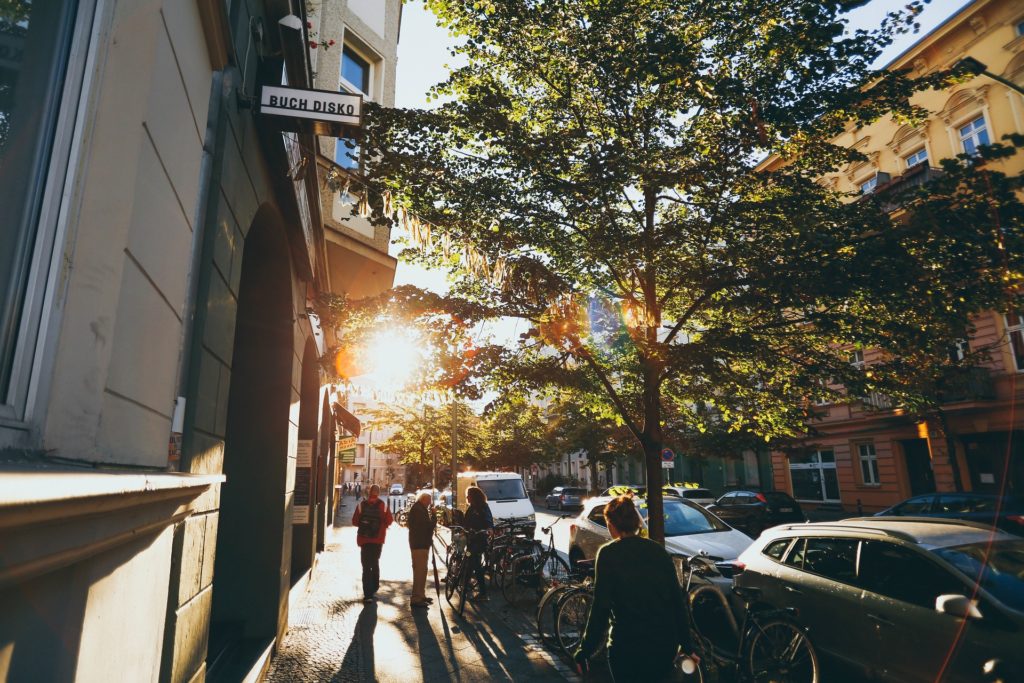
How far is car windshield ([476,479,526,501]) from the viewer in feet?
Result: 62.8

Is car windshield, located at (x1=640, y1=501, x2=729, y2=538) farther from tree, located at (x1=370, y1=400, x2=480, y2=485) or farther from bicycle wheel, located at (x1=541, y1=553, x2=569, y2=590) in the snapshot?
tree, located at (x1=370, y1=400, x2=480, y2=485)

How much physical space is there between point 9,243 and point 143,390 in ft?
3.63

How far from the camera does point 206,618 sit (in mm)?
3693

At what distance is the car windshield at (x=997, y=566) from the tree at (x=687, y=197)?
3.24 meters

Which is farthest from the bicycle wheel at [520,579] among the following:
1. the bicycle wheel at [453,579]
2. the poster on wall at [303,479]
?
the poster on wall at [303,479]

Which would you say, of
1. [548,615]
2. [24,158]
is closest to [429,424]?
[548,615]

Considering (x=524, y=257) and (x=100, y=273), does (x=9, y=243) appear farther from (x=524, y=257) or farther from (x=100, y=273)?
(x=524, y=257)

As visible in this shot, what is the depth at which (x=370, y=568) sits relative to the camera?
9.77 meters

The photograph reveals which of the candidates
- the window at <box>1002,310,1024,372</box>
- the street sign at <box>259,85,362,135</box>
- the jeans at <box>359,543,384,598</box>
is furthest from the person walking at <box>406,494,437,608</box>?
the window at <box>1002,310,1024,372</box>

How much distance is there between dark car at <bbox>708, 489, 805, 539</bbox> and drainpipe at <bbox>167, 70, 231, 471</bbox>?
2084 cm

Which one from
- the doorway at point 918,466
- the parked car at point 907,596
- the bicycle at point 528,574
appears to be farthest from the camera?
the doorway at point 918,466

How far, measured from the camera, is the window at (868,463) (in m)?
26.8

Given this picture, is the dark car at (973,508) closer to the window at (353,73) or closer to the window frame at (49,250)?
the window at (353,73)

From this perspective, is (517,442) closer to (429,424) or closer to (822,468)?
(429,424)
